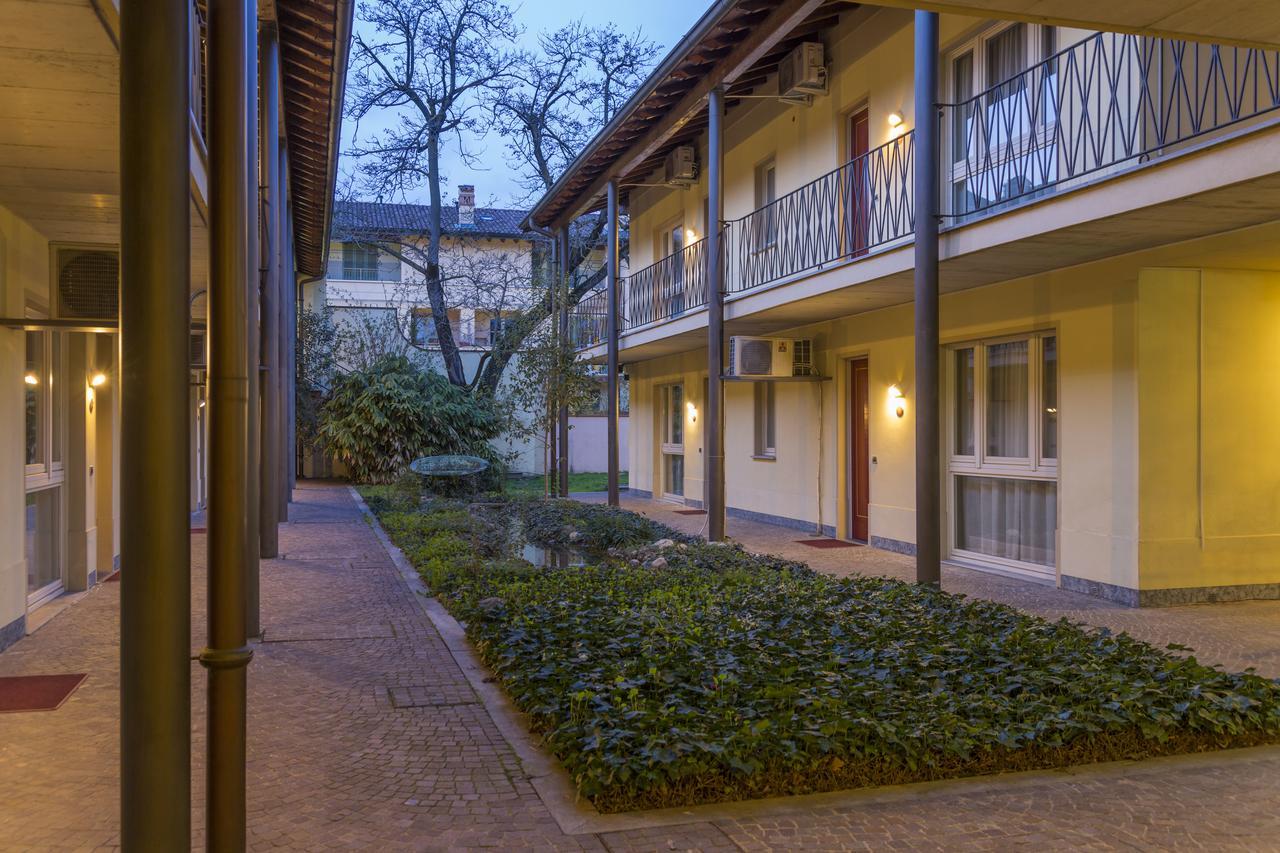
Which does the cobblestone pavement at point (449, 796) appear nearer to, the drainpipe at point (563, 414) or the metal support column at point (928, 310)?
the metal support column at point (928, 310)

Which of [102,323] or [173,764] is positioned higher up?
[102,323]

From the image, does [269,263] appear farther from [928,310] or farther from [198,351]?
[928,310]

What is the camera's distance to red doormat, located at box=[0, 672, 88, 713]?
5.40m

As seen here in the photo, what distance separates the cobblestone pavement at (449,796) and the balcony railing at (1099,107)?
4417 mm

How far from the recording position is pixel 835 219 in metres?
11.7

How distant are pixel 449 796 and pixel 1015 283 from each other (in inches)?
298

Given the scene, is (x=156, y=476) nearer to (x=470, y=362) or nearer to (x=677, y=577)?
(x=677, y=577)

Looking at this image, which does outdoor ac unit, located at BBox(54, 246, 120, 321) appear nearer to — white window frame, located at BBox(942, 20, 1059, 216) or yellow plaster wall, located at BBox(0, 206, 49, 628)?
yellow plaster wall, located at BBox(0, 206, 49, 628)

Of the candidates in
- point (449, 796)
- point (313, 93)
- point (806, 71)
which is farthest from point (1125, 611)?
point (313, 93)

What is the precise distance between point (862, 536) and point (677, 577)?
485 centimetres

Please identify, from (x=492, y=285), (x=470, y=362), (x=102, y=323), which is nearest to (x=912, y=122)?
(x=102, y=323)

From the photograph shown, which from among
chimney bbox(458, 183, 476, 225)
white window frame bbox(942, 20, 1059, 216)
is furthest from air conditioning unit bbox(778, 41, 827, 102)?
chimney bbox(458, 183, 476, 225)

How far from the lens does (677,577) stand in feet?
29.1

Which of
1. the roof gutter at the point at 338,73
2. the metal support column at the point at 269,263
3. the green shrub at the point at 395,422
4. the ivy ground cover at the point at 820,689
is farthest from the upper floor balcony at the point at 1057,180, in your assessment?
the green shrub at the point at 395,422
